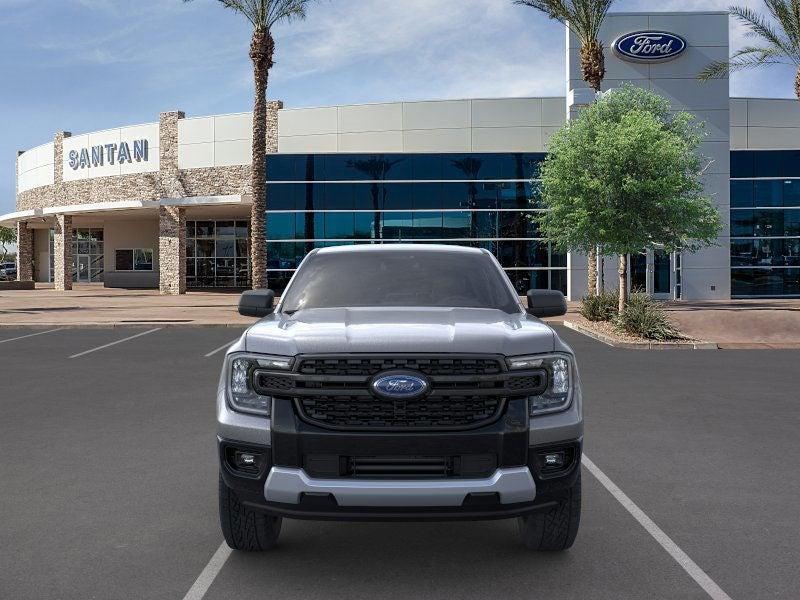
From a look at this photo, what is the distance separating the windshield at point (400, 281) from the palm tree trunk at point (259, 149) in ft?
73.5

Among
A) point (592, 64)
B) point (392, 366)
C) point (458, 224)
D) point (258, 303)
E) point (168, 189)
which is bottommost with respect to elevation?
point (392, 366)

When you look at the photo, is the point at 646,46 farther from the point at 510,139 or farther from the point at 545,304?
the point at 545,304

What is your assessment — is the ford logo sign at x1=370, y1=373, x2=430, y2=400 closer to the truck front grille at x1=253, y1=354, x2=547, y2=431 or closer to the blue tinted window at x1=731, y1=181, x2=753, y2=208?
the truck front grille at x1=253, y1=354, x2=547, y2=431

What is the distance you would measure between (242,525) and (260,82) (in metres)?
26.3

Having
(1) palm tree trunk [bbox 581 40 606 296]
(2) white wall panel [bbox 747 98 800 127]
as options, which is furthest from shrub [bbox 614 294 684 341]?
(2) white wall panel [bbox 747 98 800 127]

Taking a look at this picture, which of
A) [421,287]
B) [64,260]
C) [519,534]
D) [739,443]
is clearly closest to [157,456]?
[421,287]

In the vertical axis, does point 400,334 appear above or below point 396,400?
above

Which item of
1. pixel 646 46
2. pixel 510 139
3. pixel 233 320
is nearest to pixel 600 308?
pixel 233 320

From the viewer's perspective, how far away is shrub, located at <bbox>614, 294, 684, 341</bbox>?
60.2ft

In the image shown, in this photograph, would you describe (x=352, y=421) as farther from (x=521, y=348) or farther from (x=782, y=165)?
(x=782, y=165)

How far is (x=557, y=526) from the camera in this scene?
4547 millimetres

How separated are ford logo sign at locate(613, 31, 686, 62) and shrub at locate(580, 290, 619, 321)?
613 inches

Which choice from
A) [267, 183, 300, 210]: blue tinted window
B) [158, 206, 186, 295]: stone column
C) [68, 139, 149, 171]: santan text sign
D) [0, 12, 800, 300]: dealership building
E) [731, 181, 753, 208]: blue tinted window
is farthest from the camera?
[68, 139, 149, 171]: santan text sign

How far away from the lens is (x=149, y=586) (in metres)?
4.21
